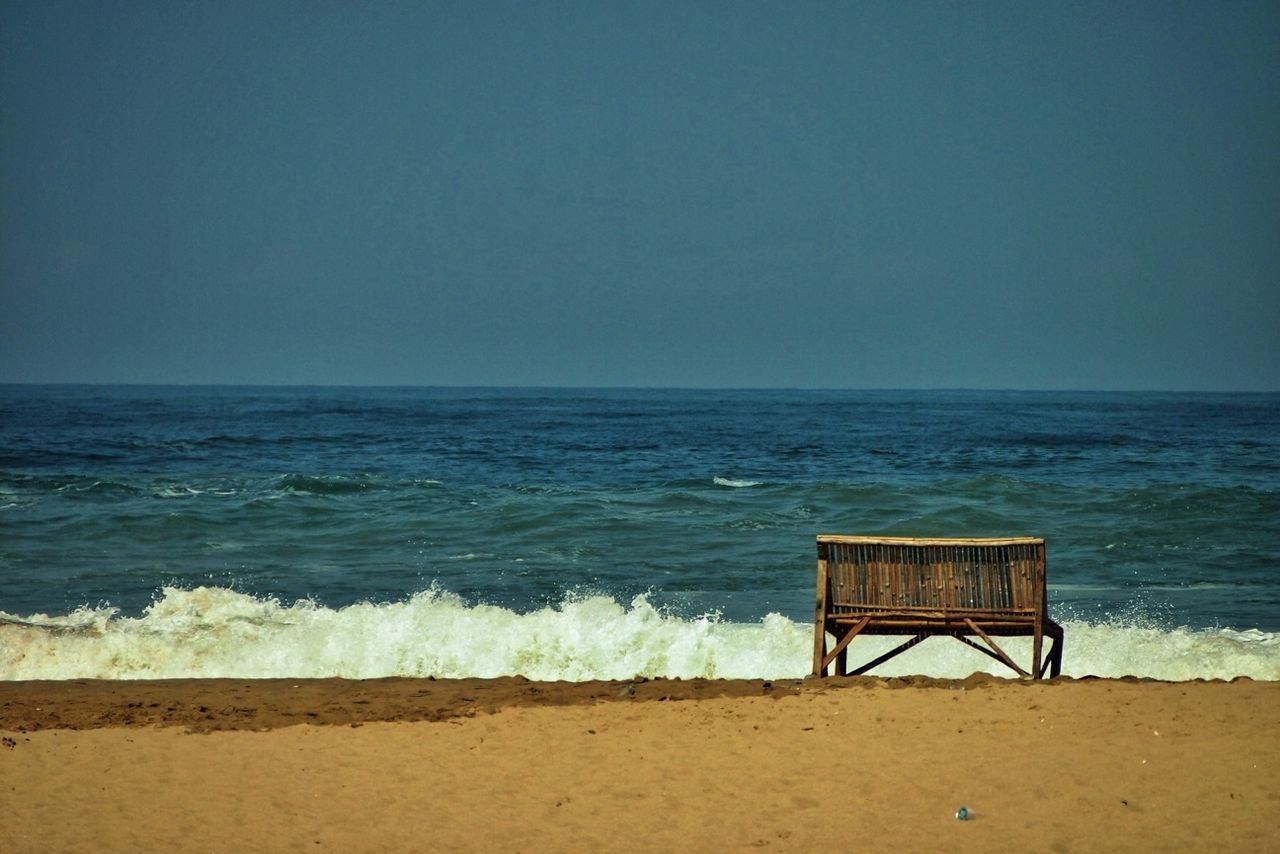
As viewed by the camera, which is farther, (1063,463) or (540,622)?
(1063,463)

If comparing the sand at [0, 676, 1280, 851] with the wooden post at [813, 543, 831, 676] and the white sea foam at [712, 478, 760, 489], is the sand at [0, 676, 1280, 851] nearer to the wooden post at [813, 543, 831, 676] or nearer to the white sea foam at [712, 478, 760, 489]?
the wooden post at [813, 543, 831, 676]

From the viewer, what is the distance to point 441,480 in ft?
91.0

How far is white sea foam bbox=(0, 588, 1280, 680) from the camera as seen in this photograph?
11531 millimetres

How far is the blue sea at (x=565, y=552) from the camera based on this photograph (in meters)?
11.8

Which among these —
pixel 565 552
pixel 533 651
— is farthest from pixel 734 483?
pixel 533 651

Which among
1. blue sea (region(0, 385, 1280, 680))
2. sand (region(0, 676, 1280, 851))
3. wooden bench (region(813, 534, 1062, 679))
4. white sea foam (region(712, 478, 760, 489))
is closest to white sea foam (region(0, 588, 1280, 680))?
blue sea (region(0, 385, 1280, 680))

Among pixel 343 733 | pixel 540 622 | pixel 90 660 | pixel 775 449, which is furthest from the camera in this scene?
pixel 775 449

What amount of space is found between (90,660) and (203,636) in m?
1.13

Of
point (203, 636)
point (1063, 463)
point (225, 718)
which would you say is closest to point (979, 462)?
point (1063, 463)

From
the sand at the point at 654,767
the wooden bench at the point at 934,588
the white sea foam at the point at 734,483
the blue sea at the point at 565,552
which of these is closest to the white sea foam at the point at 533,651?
the blue sea at the point at 565,552

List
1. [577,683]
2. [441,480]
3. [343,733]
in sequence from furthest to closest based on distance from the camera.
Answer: [441,480], [577,683], [343,733]

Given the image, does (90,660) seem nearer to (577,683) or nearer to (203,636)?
(203,636)

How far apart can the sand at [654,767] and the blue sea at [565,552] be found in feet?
7.17

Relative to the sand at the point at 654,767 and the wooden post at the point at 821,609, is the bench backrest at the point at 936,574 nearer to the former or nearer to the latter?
the wooden post at the point at 821,609
